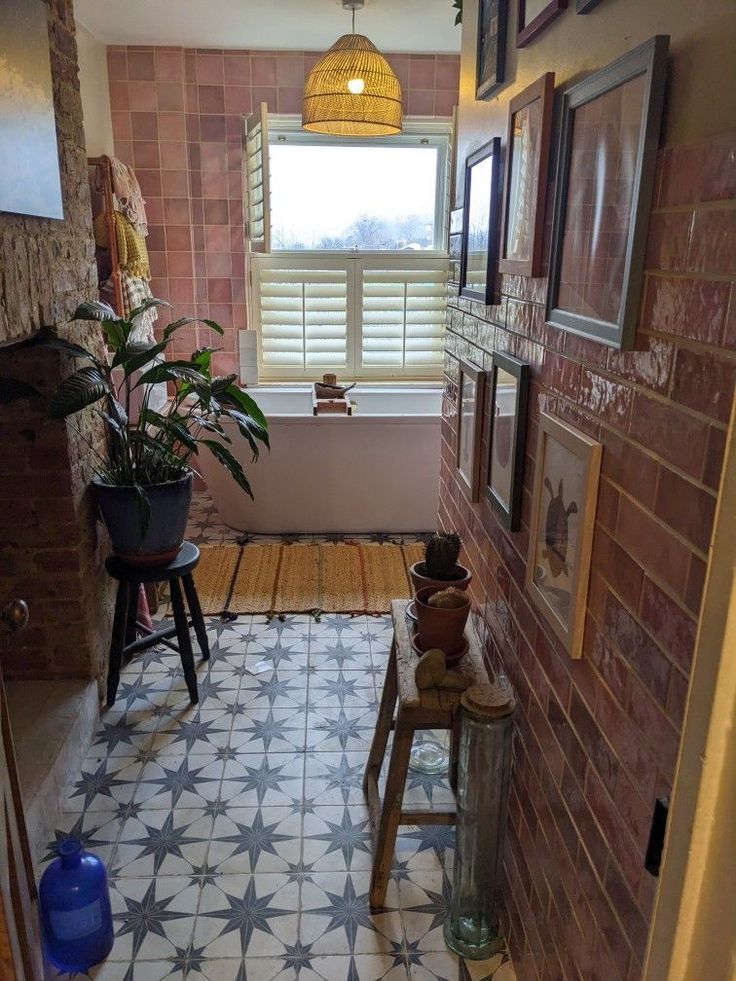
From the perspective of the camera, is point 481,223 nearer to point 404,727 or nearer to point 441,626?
point 441,626

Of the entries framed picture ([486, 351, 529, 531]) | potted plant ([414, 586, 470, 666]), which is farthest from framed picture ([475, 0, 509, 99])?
potted plant ([414, 586, 470, 666])

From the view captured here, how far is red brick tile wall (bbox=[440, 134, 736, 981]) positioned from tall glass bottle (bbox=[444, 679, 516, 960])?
5 cm

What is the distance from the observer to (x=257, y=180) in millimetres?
4297

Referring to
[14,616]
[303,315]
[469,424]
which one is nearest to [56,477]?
[14,616]

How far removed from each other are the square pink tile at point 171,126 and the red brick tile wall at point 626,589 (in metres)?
3.57

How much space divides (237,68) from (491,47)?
10.5 feet

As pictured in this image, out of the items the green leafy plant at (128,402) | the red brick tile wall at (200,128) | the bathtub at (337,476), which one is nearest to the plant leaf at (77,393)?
the green leafy plant at (128,402)

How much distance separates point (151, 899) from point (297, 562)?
6.96 ft

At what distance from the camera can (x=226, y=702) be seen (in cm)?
275

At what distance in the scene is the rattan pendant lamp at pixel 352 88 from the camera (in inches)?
130

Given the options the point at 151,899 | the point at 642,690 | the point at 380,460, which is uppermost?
the point at 642,690

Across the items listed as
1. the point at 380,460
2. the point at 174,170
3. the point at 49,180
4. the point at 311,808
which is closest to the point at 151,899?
the point at 311,808

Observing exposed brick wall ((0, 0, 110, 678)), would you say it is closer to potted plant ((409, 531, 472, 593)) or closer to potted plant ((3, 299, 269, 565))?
potted plant ((3, 299, 269, 565))

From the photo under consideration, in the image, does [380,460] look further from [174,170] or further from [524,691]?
[524,691]
